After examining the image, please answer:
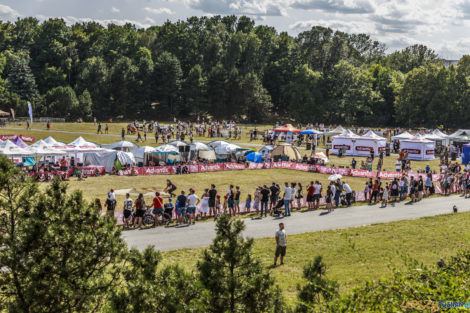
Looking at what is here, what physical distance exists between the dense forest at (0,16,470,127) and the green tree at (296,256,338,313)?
7464cm

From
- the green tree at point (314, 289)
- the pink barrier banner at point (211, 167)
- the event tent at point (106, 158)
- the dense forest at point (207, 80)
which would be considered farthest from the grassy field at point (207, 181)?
the dense forest at point (207, 80)

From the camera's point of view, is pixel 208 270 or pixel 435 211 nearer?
pixel 208 270

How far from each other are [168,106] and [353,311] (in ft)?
275

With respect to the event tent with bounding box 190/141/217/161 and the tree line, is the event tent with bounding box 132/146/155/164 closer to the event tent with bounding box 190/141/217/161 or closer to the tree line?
the event tent with bounding box 190/141/217/161

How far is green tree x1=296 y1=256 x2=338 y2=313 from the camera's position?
219 inches

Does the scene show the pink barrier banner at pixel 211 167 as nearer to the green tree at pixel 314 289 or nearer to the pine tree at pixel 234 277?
the green tree at pixel 314 289

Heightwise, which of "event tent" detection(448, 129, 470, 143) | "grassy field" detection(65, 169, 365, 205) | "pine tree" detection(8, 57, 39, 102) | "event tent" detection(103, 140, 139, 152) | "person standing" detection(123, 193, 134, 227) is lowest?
"grassy field" detection(65, 169, 365, 205)

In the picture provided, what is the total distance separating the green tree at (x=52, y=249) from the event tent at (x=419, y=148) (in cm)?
4405

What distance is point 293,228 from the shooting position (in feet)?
62.8

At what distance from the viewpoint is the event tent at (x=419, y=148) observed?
45188 mm

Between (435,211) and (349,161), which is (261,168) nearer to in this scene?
(349,161)

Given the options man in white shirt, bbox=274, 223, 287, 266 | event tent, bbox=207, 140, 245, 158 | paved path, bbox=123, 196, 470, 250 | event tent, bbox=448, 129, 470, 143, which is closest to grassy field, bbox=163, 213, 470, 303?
man in white shirt, bbox=274, 223, 287, 266

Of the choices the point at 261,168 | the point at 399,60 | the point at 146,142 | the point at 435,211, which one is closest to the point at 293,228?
the point at 435,211

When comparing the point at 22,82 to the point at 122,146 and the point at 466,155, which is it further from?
the point at 466,155
